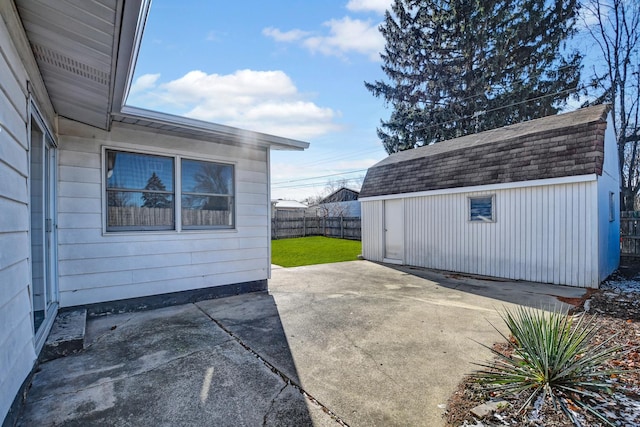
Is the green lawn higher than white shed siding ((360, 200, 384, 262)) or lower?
lower

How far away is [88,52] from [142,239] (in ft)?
9.33

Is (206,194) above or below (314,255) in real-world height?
above

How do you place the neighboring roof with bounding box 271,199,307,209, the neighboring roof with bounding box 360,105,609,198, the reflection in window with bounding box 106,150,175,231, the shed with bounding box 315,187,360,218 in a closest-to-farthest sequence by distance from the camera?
the reflection in window with bounding box 106,150,175,231 < the neighboring roof with bounding box 360,105,609,198 < the shed with bounding box 315,187,360,218 < the neighboring roof with bounding box 271,199,307,209

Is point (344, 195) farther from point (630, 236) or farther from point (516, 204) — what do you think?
point (516, 204)

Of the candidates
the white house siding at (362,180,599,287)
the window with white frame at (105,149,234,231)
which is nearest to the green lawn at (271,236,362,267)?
the white house siding at (362,180,599,287)

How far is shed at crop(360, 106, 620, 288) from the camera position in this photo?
6.16m

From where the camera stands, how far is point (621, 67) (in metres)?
12.6

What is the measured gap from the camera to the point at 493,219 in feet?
24.2

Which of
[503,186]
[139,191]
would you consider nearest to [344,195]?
[503,186]

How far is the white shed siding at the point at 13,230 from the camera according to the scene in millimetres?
1978

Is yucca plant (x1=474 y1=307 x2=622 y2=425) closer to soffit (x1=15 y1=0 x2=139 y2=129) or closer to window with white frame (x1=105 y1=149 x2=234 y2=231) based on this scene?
soffit (x1=15 y1=0 x2=139 y2=129)

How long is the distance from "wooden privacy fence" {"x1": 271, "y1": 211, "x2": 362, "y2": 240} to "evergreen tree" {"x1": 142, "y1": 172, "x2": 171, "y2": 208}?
11704 mm

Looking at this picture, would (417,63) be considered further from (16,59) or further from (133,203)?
(16,59)

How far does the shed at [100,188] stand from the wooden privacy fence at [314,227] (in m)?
Answer: 10.8
